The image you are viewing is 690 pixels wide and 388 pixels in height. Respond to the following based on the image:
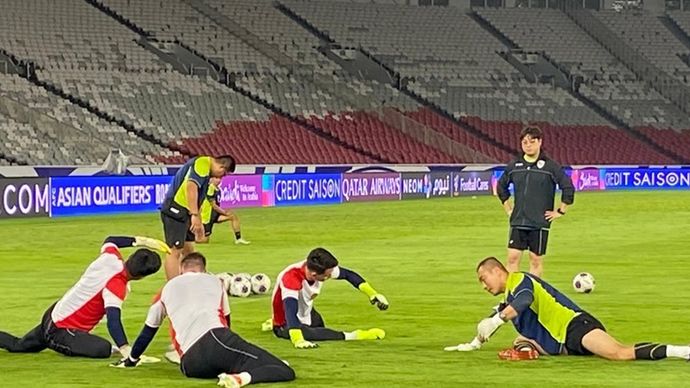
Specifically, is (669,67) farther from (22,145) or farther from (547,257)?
(547,257)

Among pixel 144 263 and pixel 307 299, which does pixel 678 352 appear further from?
pixel 144 263

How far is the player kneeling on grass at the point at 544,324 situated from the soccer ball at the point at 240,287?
667 centimetres

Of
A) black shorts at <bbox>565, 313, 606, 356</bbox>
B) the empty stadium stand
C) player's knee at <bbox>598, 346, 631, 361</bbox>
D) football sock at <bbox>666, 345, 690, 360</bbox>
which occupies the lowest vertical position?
player's knee at <bbox>598, 346, 631, 361</bbox>

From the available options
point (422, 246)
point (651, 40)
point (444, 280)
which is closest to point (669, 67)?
point (651, 40)

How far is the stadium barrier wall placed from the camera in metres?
40.6

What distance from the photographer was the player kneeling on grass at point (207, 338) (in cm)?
1271

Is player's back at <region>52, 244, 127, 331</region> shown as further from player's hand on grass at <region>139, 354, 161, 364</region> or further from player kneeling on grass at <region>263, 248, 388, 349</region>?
player kneeling on grass at <region>263, 248, 388, 349</region>

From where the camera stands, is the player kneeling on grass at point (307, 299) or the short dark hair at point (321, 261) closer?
the short dark hair at point (321, 261)

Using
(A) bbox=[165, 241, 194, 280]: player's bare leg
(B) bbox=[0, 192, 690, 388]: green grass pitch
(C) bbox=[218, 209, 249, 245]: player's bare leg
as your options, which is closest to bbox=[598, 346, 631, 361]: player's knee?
(B) bbox=[0, 192, 690, 388]: green grass pitch

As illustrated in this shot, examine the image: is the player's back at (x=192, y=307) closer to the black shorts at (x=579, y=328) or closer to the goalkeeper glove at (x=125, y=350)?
the goalkeeper glove at (x=125, y=350)

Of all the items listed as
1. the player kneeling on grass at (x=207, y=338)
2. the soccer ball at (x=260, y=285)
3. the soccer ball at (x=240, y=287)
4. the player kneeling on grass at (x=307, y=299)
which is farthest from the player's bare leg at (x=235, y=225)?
the player kneeling on grass at (x=207, y=338)

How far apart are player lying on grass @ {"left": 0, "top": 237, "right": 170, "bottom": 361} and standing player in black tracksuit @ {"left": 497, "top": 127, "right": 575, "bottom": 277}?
6.27 meters

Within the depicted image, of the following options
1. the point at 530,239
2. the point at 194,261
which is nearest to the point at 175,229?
the point at 530,239

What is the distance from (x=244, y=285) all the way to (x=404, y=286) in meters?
2.96
